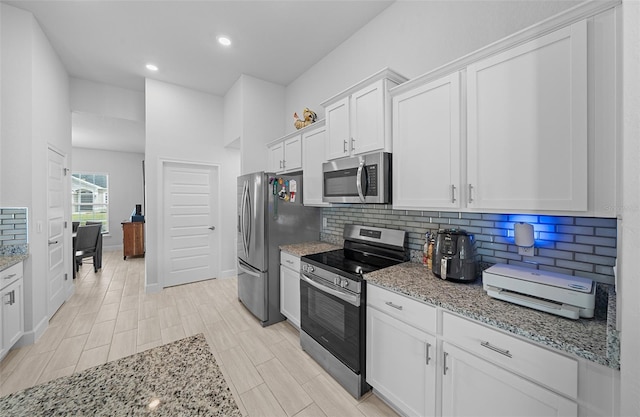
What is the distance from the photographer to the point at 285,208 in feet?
9.85

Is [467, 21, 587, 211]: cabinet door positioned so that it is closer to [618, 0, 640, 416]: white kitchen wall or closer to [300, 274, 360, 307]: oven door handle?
[618, 0, 640, 416]: white kitchen wall

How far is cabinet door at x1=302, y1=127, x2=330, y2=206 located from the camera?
269 cm

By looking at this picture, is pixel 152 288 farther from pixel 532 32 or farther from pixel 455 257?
pixel 532 32

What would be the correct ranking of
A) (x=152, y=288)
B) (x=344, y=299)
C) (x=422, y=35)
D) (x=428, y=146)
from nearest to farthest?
(x=428, y=146), (x=344, y=299), (x=422, y=35), (x=152, y=288)

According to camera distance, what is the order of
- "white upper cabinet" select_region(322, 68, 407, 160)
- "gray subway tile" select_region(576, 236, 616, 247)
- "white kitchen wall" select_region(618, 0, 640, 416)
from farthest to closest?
"white upper cabinet" select_region(322, 68, 407, 160), "gray subway tile" select_region(576, 236, 616, 247), "white kitchen wall" select_region(618, 0, 640, 416)

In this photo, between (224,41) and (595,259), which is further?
(224,41)

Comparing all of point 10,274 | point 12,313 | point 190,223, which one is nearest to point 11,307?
point 12,313

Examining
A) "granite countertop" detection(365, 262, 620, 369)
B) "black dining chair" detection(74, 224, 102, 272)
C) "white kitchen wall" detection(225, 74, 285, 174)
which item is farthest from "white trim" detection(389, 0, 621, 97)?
"black dining chair" detection(74, 224, 102, 272)

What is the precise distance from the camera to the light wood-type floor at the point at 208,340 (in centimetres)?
184

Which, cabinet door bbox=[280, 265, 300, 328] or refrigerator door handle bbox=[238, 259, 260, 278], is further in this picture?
refrigerator door handle bbox=[238, 259, 260, 278]

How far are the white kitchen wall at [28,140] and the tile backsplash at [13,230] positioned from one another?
46mm

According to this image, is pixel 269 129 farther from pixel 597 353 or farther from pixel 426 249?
pixel 597 353

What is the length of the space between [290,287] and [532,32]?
2648 millimetres

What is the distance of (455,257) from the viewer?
1.59 meters
